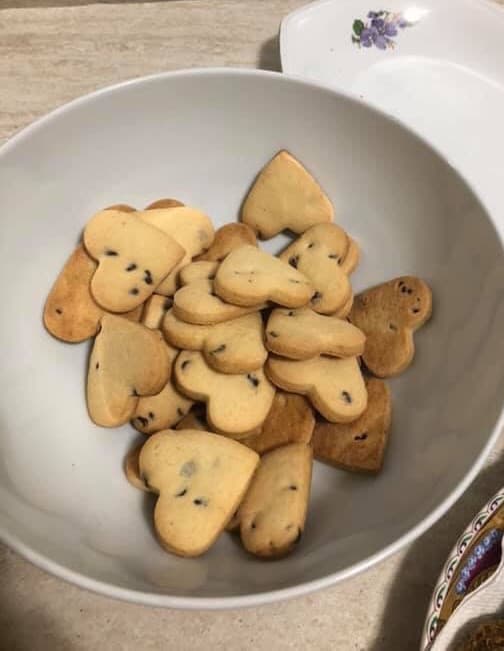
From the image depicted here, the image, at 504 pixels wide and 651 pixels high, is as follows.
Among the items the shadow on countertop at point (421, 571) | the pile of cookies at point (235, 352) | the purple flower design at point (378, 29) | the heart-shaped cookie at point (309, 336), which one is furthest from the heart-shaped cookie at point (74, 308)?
the purple flower design at point (378, 29)

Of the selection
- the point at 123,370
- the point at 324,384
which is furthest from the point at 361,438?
the point at 123,370

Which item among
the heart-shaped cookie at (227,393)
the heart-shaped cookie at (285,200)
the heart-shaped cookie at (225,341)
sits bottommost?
the heart-shaped cookie at (227,393)

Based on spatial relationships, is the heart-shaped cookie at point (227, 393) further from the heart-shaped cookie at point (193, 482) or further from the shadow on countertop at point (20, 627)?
the shadow on countertop at point (20, 627)

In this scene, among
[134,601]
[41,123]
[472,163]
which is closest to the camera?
[134,601]

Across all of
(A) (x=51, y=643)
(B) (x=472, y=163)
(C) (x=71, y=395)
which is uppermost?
(B) (x=472, y=163)

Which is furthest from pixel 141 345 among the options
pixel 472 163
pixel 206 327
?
pixel 472 163

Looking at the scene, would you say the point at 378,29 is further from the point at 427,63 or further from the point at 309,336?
the point at 309,336

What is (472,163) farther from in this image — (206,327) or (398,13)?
(206,327)
